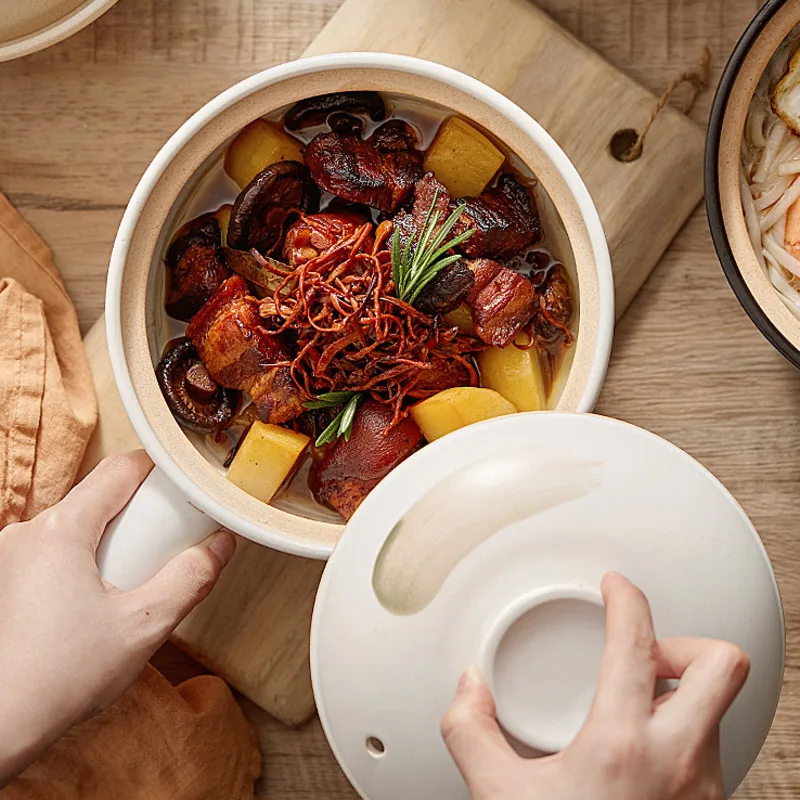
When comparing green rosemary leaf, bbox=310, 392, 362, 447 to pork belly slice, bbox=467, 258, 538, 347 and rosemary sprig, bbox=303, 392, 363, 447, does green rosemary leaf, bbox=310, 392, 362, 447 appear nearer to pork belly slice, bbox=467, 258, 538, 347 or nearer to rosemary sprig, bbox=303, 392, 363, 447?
rosemary sprig, bbox=303, 392, 363, 447

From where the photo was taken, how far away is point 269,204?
105cm

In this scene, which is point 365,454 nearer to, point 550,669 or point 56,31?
point 550,669

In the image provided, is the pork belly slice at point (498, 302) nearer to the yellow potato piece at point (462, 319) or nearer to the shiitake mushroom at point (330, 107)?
the yellow potato piece at point (462, 319)

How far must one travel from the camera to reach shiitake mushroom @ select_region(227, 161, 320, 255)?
103 cm

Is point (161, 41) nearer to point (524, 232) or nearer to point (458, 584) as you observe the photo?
point (524, 232)

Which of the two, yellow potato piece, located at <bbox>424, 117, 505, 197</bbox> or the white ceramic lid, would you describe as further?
yellow potato piece, located at <bbox>424, 117, 505, 197</bbox>

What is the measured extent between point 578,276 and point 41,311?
2.17 feet

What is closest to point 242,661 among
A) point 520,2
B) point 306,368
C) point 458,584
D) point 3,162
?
point 306,368

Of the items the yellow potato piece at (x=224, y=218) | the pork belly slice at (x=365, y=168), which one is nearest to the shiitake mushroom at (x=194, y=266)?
the yellow potato piece at (x=224, y=218)

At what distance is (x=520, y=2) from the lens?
3.79 feet

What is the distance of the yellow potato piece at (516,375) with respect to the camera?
3.44 ft

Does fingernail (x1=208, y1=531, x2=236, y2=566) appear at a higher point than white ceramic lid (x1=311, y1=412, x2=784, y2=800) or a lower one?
lower

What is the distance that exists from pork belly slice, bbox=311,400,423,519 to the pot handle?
0.14 metres

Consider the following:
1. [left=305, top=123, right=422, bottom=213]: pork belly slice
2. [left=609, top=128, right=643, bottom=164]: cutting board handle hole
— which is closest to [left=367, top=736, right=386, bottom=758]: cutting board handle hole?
[left=305, top=123, right=422, bottom=213]: pork belly slice
